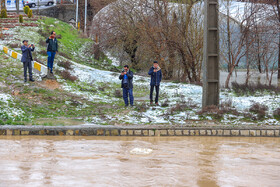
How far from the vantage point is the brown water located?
6.65 m

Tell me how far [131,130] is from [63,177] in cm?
501

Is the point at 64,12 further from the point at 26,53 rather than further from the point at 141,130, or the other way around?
the point at 141,130

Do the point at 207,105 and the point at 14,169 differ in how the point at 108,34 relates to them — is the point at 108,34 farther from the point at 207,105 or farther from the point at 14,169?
the point at 14,169

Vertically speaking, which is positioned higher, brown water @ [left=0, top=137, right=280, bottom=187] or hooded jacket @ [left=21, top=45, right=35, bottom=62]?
hooded jacket @ [left=21, top=45, right=35, bottom=62]

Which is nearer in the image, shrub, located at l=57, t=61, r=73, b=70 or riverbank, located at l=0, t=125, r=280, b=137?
riverbank, located at l=0, t=125, r=280, b=137

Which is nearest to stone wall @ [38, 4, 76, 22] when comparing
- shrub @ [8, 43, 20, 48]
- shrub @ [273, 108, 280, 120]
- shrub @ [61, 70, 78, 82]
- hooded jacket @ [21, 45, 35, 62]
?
shrub @ [8, 43, 20, 48]

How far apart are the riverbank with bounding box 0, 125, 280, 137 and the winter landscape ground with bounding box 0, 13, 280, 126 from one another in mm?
747

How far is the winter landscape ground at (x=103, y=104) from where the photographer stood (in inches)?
525

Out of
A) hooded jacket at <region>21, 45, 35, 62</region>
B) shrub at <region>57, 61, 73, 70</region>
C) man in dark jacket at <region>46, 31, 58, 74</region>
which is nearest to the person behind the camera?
hooded jacket at <region>21, 45, 35, 62</region>

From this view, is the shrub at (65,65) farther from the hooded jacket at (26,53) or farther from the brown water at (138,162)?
the brown water at (138,162)

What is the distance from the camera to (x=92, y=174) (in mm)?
6969

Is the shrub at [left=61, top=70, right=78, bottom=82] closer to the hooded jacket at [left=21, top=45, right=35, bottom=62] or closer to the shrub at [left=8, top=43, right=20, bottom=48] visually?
the hooded jacket at [left=21, top=45, right=35, bottom=62]

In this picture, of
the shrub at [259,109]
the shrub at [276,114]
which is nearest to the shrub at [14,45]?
the shrub at [259,109]

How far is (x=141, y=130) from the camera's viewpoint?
459 inches
